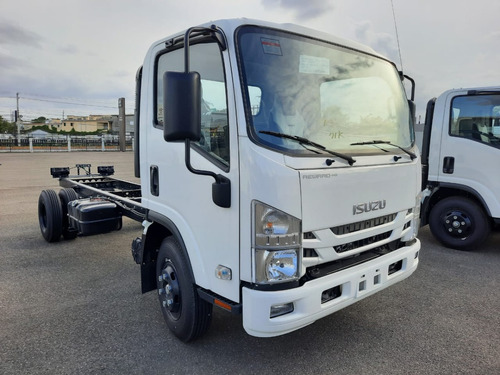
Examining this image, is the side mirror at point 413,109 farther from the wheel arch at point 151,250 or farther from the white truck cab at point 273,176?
the wheel arch at point 151,250

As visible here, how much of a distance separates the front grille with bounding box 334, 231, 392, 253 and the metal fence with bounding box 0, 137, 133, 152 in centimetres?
3352

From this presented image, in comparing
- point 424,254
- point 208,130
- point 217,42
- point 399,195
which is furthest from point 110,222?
point 424,254

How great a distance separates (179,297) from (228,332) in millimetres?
536

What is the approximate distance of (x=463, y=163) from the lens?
17.6 feet

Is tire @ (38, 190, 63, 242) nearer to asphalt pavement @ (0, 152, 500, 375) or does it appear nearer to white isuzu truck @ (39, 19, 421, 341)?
asphalt pavement @ (0, 152, 500, 375)

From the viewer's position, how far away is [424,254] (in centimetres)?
535

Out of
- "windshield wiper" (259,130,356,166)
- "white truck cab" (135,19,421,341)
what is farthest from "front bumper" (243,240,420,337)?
"windshield wiper" (259,130,356,166)

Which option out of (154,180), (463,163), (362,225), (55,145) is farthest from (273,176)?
(55,145)

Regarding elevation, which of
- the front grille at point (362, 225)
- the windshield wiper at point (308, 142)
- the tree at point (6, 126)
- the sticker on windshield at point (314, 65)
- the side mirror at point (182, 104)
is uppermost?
the tree at point (6, 126)

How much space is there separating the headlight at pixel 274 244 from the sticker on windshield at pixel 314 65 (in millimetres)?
1011

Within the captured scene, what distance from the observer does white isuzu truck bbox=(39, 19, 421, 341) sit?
7.21 feet

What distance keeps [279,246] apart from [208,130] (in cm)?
89

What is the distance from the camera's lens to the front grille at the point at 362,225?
2.48 metres

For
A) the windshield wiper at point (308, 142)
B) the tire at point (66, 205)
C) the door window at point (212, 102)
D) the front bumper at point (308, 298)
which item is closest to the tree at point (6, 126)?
the tire at point (66, 205)
